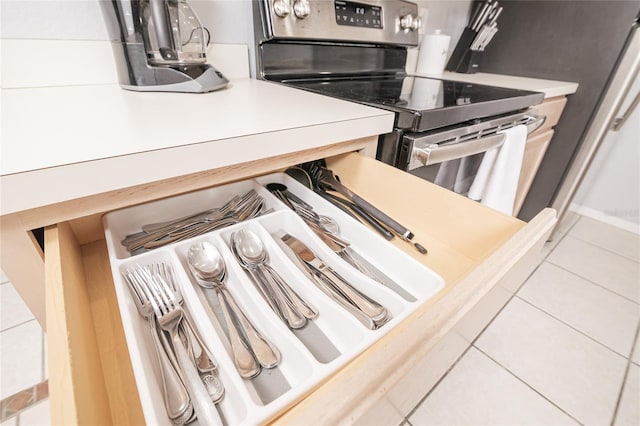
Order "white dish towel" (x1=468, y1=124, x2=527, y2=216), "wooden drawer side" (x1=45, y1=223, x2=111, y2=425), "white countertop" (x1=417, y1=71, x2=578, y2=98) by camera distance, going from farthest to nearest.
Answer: "white countertop" (x1=417, y1=71, x2=578, y2=98) < "white dish towel" (x1=468, y1=124, x2=527, y2=216) < "wooden drawer side" (x1=45, y1=223, x2=111, y2=425)

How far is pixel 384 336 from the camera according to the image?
34cm

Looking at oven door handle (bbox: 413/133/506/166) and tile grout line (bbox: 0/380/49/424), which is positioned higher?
oven door handle (bbox: 413/133/506/166)

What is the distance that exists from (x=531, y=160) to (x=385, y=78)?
0.73 meters

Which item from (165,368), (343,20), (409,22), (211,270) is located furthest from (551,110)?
(165,368)

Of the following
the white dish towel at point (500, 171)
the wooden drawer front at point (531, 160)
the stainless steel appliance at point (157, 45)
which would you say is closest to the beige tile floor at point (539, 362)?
the wooden drawer front at point (531, 160)

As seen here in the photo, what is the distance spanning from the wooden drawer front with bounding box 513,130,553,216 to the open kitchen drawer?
33.1 inches

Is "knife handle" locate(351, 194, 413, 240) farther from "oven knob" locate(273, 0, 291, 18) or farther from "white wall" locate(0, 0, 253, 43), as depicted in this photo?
"white wall" locate(0, 0, 253, 43)

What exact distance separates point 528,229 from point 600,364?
96 centimetres

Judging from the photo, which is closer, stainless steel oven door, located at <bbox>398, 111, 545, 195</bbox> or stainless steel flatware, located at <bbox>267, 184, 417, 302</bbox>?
stainless steel flatware, located at <bbox>267, 184, 417, 302</bbox>

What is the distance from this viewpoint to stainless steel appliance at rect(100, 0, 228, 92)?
0.61 m

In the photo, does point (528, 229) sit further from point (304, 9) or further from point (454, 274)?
point (304, 9)

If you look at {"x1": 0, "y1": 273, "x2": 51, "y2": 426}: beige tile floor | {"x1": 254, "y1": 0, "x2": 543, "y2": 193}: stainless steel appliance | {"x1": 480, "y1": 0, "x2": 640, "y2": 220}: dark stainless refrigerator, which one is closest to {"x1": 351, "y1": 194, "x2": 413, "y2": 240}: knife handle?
{"x1": 254, "y1": 0, "x2": 543, "y2": 193}: stainless steel appliance

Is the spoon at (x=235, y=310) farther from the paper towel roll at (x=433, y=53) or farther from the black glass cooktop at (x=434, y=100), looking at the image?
the paper towel roll at (x=433, y=53)

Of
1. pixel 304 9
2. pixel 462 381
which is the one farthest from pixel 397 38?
pixel 462 381
